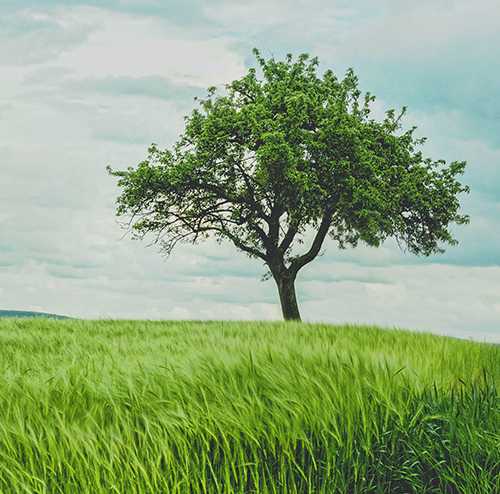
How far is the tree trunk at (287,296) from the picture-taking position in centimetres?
1891

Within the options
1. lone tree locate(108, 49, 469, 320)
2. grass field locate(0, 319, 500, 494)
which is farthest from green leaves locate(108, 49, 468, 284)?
grass field locate(0, 319, 500, 494)

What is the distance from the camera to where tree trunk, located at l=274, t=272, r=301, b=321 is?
1891 cm

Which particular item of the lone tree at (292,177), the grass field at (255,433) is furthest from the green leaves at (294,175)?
the grass field at (255,433)

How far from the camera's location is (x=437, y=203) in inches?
734

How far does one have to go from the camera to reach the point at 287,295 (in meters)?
19.0

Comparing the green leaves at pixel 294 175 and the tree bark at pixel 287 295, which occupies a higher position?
the green leaves at pixel 294 175

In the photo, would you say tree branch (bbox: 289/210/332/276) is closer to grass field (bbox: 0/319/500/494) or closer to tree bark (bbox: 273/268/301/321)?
tree bark (bbox: 273/268/301/321)

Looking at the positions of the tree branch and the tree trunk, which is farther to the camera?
the tree branch

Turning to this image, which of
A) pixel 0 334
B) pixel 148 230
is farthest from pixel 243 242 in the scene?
pixel 0 334

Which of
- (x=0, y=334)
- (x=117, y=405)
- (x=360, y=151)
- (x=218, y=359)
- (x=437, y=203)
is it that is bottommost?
(x=0, y=334)

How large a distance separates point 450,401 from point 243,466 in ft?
7.06

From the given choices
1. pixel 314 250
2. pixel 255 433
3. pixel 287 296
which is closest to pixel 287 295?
pixel 287 296

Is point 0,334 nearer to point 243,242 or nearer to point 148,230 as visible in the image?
point 148,230

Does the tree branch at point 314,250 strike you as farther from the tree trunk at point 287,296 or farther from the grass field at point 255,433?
the grass field at point 255,433
